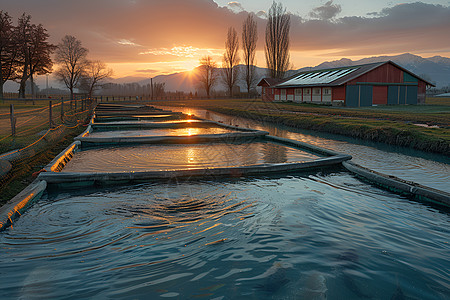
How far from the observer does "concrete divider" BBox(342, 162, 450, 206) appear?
5980mm

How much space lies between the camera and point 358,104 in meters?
36.1

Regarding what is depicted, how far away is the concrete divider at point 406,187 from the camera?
5.98 m

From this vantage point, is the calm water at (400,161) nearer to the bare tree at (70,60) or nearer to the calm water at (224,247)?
the calm water at (224,247)

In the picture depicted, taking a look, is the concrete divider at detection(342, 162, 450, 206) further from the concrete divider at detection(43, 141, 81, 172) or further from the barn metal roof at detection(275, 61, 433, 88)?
the barn metal roof at detection(275, 61, 433, 88)

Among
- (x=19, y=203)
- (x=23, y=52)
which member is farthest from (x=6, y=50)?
(x=19, y=203)

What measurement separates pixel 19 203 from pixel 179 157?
5214 millimetres

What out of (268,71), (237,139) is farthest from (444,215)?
(268,71)

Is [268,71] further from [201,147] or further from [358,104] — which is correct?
[201,147]

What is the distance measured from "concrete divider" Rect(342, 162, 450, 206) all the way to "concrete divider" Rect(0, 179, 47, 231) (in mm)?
6684

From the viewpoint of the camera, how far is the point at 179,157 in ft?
33.8

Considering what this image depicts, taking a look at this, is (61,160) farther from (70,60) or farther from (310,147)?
(70,60)

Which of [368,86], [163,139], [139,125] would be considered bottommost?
[163,139]

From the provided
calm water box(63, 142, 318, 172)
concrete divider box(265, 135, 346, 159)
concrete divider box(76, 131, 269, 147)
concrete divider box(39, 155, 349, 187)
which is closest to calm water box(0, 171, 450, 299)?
concrete divider box(39, 155, 349, 187)

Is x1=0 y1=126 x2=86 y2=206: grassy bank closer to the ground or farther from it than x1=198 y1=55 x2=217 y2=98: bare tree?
closer to the ground
